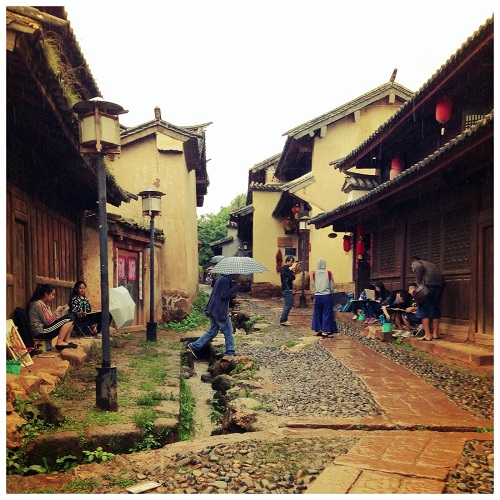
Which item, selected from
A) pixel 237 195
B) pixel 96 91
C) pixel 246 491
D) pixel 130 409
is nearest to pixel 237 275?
pixel 130 409

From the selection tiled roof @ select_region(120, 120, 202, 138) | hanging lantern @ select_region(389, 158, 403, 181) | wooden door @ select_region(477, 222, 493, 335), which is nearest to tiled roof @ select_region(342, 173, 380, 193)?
hanging lantern @ select_region(389, 158, 403, 181)

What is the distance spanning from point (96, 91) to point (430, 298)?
717 cm

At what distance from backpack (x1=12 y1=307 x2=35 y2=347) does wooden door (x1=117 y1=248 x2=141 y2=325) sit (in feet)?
17.2

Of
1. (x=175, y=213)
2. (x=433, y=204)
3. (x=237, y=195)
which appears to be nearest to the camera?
(x=433, y=204)

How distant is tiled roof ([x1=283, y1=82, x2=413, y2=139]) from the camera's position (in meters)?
18.6

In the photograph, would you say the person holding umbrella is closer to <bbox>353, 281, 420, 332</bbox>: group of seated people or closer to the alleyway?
the alleyway

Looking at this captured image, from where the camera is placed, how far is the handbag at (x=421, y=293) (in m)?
7.89

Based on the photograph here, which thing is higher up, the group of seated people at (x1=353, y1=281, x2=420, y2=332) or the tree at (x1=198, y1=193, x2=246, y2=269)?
the tree at (x1=198, y1=193, x2=246, y2=269)

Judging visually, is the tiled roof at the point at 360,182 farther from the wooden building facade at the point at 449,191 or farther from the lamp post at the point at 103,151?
the lamp post at the point at 103,151

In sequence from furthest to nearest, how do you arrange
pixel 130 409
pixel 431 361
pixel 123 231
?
pixel 123 231
pixel 431 361
pixel 130 409

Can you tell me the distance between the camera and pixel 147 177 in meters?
14.8

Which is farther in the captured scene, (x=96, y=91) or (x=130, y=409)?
(x=96, y=91)

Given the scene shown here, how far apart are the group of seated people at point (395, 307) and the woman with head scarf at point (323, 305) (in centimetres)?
109

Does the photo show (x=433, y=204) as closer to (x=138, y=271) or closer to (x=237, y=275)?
(x=237, y=275)
